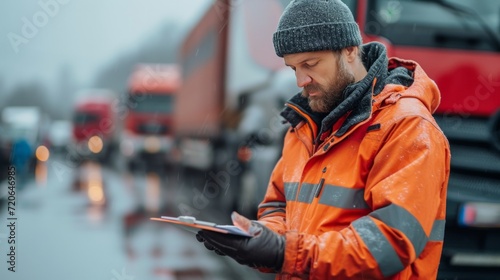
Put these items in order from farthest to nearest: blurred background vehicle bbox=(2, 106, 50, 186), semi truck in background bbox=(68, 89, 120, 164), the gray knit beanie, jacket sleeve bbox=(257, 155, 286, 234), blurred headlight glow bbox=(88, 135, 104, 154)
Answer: blurred headlight glow bbox=(88, 135, 104, 154) < semi truck in background bbox=(68, 89, 120, 164) < blurred background vehicle bbox=(2, 106, 50, 186) < jacket sleeve bbox=(257, 155, 286, 234) < the gray knit beanie

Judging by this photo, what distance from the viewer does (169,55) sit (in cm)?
4219

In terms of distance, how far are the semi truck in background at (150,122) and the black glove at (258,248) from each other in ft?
67.6

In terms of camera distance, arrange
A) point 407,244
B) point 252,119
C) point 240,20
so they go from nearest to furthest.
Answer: point 407,244 < point 252,119 < point 240,20

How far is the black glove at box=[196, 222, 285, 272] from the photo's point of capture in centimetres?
187

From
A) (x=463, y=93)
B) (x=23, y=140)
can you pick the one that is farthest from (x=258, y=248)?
(x=23, y=140)

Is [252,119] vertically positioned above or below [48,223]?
above

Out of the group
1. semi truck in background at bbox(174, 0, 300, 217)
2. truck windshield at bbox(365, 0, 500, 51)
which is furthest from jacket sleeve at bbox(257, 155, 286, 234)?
semi truck in background at bbox(174, 0, 300, 217)

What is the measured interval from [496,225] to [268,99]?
296 centimetres

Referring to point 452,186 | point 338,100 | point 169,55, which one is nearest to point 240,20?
Answer: point 452,186

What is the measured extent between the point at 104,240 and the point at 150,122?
14.1 meters

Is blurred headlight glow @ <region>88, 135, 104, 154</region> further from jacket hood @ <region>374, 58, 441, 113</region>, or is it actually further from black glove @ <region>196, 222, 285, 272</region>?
black glove @ <region>196, 222, 285, 272</region>

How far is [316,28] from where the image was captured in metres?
2.04

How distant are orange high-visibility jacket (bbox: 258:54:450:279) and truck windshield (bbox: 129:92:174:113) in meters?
21.1

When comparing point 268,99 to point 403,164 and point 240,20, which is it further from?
point 403,164
